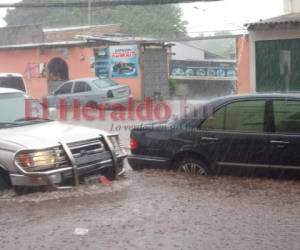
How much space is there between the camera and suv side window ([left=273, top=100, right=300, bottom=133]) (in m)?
7.03

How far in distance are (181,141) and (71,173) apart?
1.69 meters

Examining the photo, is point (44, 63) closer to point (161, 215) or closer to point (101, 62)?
point (101, 62)

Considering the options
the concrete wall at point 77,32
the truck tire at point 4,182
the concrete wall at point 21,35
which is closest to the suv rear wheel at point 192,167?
the truck tire at point 4,182

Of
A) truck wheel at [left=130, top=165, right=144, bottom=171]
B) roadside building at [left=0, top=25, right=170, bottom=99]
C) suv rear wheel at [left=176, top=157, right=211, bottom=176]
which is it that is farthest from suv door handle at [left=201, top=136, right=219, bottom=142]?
roadside building at [left=0, top=25, right=170, bottom=99]

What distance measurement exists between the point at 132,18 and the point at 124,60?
1967 cm

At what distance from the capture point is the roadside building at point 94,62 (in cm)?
2514

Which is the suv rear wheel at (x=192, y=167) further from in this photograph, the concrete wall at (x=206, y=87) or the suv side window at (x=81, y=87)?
the concrete wall at (x=206, y=87)

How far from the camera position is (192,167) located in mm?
7531

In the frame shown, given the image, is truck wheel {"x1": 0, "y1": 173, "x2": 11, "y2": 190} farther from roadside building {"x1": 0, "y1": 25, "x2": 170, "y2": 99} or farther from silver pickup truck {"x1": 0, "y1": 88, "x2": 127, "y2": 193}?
roadside building {"x1": 0, "y1": 25, "x2": 170, "y2": 99}

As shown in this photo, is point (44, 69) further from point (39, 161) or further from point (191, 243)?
point (191, 243)

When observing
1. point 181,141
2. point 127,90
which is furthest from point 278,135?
point 127,90

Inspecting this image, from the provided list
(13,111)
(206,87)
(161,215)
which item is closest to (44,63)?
(206,87)

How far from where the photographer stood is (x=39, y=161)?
258 inches

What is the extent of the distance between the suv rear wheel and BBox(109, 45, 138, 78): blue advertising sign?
17.7m
